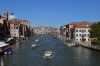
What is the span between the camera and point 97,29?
43.2m

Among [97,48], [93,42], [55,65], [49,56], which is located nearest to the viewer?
[55,65]

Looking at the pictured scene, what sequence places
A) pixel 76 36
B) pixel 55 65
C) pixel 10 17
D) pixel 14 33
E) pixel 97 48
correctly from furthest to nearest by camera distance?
pixel 10 17 → pixel 14 33 → pixel 76 36 → pixel 97 48 → pixel 55 65

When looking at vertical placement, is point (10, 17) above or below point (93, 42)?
above

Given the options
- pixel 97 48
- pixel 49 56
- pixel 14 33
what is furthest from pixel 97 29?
pixel 14 33

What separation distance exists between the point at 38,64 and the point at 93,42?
18819 millimetres

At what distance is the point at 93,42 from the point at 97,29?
3207mm

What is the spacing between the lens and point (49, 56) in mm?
28984

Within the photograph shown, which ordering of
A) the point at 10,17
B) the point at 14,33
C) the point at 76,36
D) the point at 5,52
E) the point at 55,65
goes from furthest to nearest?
the point at 10,17 < the point at 14,33 < the point at 76,36 < the point at 5,52 < the point at 55,65

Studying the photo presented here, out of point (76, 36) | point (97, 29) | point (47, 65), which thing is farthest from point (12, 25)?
point (47, 65)

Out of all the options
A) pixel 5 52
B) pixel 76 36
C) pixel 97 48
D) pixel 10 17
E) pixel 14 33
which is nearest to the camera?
pixel 5 52

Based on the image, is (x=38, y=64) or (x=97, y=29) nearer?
(x=38, y=64)

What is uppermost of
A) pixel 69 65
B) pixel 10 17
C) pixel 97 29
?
pixel 10 17

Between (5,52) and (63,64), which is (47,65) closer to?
(63,64)

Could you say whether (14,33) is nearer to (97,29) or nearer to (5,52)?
(97,29)
